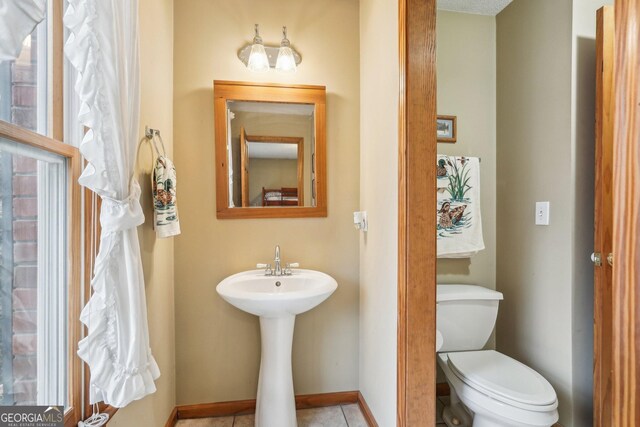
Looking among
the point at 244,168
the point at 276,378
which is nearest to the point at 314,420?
the point at 276,378

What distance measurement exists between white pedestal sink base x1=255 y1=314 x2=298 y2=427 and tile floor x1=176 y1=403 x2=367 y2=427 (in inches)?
7.1

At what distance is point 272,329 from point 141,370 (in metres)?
0.68

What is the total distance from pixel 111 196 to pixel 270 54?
1.31 m

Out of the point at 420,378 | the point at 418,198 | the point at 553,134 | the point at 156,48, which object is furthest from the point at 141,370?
the point at 553,134

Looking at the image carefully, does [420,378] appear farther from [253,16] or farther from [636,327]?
[253,16]

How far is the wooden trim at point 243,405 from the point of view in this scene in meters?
1.70

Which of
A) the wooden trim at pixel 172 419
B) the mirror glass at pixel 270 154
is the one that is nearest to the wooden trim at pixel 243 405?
the wooden trim at pixel 172 419

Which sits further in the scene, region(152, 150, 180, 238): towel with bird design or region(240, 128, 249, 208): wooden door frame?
region(240, 128, 249, 208): wooden door frame

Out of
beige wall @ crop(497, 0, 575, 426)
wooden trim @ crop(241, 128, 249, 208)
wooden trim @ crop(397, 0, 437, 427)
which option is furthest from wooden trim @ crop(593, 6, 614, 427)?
wooden trim @ crop(241, 128, 249, 208)

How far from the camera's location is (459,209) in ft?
6.17

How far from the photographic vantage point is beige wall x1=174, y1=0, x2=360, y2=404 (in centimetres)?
171

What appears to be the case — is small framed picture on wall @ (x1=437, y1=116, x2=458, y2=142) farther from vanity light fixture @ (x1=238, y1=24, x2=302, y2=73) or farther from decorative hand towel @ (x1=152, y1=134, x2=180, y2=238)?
decorative hand towel @ (x1=152, y1=134, x2=180, y2=238)
